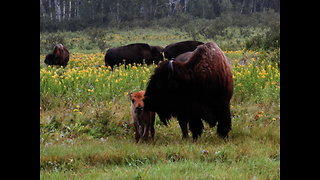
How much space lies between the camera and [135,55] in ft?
66.9

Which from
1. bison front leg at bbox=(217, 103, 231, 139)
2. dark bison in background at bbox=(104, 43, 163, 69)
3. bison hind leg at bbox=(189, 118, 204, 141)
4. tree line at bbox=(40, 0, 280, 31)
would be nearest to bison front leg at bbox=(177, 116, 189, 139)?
bison hind leg at bbox=(189, 118, 204, 141)

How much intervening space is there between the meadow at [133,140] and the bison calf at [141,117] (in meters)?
0.31

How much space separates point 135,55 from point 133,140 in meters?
12.8

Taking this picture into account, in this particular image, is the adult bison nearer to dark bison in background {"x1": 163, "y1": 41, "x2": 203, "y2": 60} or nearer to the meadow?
the meadow

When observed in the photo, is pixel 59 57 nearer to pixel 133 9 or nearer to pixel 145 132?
pixel 145 132

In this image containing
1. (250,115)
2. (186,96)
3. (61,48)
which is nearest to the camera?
(186,96)

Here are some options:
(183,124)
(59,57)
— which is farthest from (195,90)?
(59,57)

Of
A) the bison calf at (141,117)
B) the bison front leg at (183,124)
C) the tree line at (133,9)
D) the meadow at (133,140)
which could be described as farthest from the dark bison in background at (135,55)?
the tree line at (133,9)

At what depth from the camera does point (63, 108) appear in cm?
1031

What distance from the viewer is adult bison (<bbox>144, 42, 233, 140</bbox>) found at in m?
6.91

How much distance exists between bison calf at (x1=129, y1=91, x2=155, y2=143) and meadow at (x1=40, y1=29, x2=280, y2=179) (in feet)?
1.01
